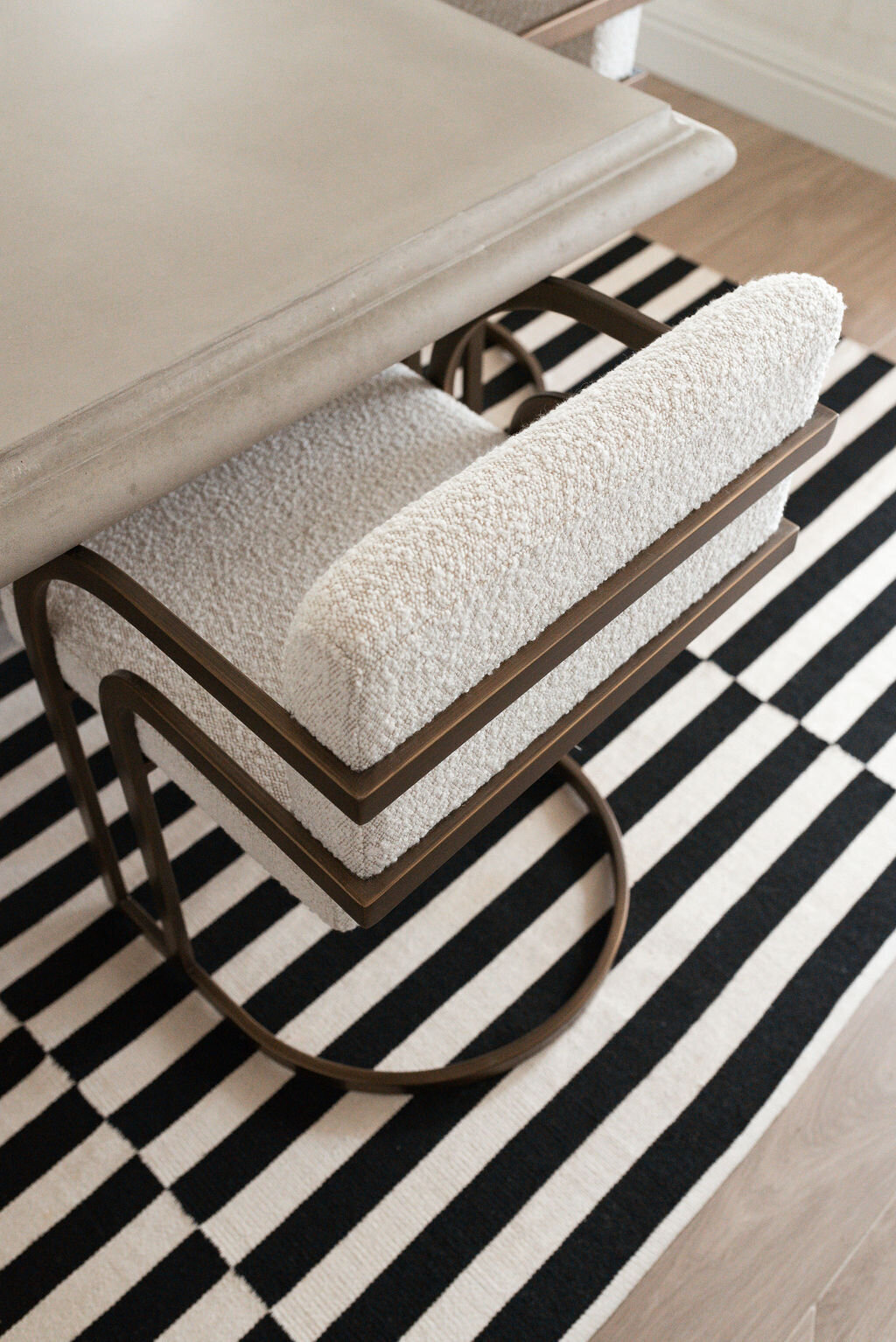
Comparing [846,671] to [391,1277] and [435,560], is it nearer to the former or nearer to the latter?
[391,1277]

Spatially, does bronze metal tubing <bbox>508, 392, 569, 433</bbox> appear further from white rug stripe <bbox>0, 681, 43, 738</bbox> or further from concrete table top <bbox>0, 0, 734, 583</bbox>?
white rug stripe <bbox>0, 681, 43, 738</bbox>

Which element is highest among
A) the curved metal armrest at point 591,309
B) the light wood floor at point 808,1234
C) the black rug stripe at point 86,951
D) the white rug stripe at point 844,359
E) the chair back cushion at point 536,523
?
the chair back cushion at point 536,523

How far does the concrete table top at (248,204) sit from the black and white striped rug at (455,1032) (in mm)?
660

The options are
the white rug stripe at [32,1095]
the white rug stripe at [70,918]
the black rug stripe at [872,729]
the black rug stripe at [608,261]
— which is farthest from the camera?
the black rug stripe at [608,261]

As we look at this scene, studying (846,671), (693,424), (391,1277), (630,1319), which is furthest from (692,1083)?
(693,424)

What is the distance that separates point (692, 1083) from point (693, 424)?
766 millimetres

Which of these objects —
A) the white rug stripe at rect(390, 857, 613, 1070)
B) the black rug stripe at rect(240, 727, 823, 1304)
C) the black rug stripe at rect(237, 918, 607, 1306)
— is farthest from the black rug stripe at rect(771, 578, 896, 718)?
the black rug stripe at rect(237, 918, 607, 1306)

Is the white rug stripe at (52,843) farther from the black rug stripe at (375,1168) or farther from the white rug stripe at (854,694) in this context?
the white rug stripe at (854,694)

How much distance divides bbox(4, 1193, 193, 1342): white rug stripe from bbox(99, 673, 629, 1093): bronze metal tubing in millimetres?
169

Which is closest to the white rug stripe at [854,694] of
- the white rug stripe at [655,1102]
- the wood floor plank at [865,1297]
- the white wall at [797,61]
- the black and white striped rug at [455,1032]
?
the black and white striped rug at [455,1032]

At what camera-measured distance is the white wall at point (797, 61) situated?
7.33 feet

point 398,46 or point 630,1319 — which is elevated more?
point 398,46

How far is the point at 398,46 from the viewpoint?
99 cm

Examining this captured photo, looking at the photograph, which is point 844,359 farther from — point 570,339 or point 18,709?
point 18,709
